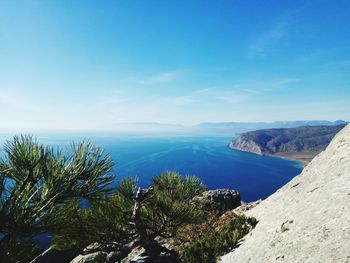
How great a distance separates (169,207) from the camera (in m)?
12.4

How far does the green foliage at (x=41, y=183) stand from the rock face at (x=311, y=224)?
18.4 feet

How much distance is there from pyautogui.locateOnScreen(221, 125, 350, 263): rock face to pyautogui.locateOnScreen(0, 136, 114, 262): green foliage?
220 inches

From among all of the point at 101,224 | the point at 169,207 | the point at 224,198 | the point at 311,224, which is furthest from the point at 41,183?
the point at 224,198

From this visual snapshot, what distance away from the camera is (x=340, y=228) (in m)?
8.04

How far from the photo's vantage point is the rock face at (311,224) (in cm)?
772

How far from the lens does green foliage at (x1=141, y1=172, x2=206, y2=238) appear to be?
12.3m

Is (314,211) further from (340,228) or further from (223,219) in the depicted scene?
(223,219)

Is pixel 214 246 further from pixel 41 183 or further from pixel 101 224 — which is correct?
pixel 41 183

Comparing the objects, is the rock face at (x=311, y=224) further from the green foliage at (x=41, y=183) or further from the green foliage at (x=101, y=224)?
the green foliage at (x=41, y=183)

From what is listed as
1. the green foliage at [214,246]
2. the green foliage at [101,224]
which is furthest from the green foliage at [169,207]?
the green foliage at [214,246]

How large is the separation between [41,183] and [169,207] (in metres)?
6.88

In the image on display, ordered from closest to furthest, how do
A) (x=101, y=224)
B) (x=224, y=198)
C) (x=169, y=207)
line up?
(x=101, y=224) < (x=169, y=207) < (x=224, y=198)

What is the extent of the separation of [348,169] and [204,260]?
6.60 metres

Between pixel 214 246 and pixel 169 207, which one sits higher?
pixel 169 207
